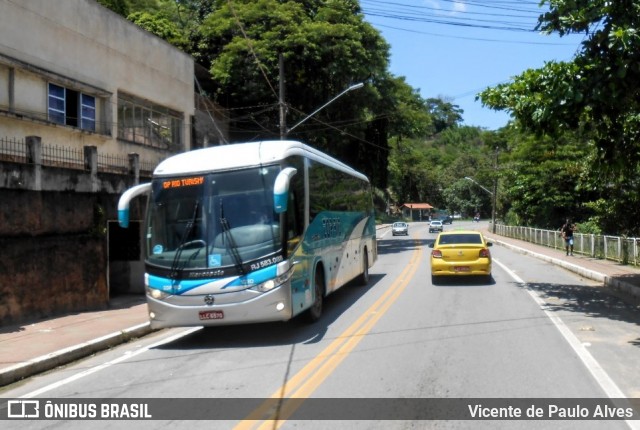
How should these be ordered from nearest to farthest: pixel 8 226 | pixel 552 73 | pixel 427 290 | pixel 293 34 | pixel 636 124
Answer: pixel 8 226
pixel 552 73
pixel 636 124
pixel 427 290
pixel 293 34

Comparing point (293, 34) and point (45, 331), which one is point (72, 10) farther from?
point (293, 34)

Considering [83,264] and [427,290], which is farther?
[427,290]

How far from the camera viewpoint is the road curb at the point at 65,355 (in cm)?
823

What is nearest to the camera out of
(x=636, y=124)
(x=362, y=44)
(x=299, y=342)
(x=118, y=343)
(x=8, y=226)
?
(x=299, y=342)

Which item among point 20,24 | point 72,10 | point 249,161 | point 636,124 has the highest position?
point 72,10

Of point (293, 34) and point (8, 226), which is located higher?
point (293, 34)

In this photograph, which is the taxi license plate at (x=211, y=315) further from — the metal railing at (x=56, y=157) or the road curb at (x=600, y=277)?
the road curb at (x=600, y=277)

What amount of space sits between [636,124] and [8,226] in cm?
1450

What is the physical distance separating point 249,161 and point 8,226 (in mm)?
5340

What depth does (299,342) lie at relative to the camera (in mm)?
9727

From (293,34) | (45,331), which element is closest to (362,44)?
(293,34)

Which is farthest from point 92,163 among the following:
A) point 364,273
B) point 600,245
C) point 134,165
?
point 600,245

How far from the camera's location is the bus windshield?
9406 millimetres

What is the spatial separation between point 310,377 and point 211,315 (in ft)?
8.27
